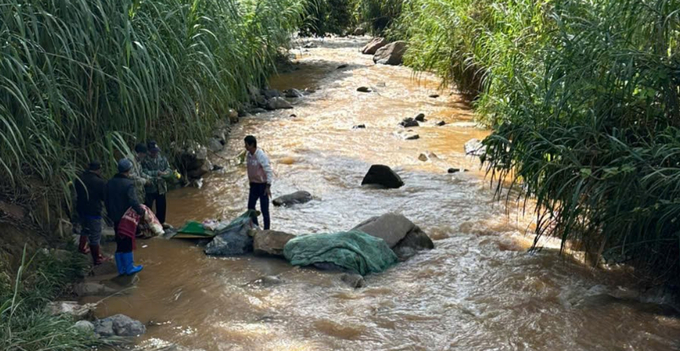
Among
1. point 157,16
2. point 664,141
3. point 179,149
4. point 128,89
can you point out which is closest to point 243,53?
point 179,149

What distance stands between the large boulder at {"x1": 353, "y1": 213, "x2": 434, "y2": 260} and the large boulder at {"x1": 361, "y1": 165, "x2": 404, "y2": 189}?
7.80 feet

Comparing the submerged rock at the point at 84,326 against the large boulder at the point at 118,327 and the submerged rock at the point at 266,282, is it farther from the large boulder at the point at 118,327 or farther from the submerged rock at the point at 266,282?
the submerged rock at the point at 266,282

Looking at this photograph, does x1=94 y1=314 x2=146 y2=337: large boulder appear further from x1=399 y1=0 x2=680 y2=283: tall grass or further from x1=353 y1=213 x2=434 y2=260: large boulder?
x1=399 y1=0 x2=680 y2=283: tall grass

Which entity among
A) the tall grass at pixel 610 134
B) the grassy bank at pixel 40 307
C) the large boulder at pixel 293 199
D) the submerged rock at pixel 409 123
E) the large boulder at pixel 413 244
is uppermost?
the tall grass at pixel 610 134

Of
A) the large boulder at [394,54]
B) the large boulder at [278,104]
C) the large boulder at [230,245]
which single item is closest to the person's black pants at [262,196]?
the large boulder at [230,245]

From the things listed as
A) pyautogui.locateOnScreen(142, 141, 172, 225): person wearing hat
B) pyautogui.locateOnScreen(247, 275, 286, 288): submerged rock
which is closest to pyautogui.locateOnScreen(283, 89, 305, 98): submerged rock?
pyautogui.locateOnScreen(142, 141, 172, 225): person wearing hat

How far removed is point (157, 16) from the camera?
819 centimetres

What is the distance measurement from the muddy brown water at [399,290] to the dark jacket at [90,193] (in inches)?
32.2

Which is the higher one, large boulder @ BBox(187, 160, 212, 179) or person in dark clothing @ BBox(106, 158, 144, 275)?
person in dark clothing @ BBox(106, 158, 144, 275)

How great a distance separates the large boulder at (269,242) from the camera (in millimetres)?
7566

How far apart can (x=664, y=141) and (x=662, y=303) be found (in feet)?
4.85

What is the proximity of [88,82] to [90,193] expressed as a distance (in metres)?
1.16

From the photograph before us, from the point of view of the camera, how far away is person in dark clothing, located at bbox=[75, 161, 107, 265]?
21.9ft

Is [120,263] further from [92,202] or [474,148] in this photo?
[474,148]
